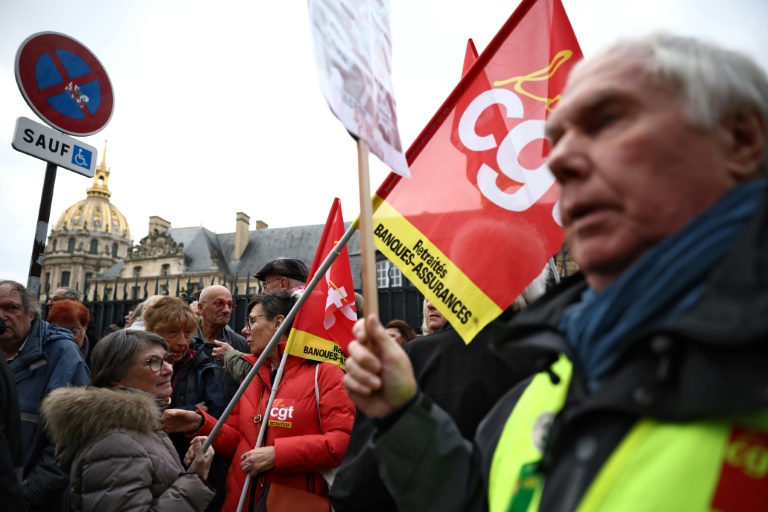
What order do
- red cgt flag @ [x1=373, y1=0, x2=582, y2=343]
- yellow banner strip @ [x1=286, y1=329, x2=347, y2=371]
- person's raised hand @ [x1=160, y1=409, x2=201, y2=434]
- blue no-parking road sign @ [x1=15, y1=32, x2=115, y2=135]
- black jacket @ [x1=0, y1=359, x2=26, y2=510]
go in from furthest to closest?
blue no-parking road sign @ [x1=15, y1=32, x2=115, y2=135], yellow banner strip @ [x1=286, y1=329, x2=347, y2=371], person's raised hand @ [x1=160, y1=409, x2=201, y2=434], red cgt flag @ [x1=373, y1=0, x2=582, y2=343], black jacket @ [x1=0, y1=359, x2=26, y2=510]

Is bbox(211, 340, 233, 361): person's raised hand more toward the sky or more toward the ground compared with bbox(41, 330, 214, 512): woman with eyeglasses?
more toward the sky

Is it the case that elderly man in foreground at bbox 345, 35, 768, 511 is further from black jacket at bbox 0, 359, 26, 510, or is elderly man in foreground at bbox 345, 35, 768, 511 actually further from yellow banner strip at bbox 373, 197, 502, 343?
black jacket at bbox 0, 359, 26, 510

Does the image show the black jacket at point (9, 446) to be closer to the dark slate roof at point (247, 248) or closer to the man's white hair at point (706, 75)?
the man's white hair at point (706, 75)

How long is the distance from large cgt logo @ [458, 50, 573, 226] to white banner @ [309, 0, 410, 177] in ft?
2.41

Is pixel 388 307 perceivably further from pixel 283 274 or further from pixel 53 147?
pixel 53 147

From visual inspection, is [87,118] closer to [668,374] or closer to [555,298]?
[555,298]

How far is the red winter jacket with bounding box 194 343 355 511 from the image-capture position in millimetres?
3199

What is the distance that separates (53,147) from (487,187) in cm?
311

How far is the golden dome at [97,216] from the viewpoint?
3142 inches

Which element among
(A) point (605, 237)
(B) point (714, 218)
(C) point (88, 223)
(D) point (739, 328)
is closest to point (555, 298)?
(A) point (605, 237)

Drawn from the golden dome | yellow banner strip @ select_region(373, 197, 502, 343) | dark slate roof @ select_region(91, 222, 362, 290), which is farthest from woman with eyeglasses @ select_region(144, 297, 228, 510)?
the golden dome

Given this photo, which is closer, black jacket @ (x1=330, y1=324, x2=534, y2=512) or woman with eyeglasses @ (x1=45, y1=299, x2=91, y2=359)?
black jacket @ (x1=330, y1=324, x2=534, y2=512)

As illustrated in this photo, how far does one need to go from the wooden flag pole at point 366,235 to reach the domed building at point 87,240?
79.8m

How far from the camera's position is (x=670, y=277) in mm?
910
